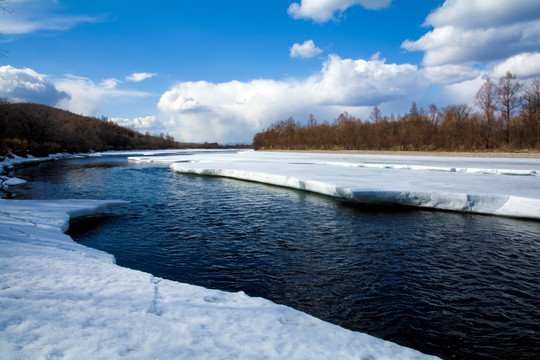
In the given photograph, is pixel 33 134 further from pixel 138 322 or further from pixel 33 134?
pixel 138 322

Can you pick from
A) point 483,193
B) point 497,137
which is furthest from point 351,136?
point 483,193

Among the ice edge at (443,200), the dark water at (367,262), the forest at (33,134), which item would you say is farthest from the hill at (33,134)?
the ice edge at (443,200)

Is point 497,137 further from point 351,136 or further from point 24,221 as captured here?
point 24,221

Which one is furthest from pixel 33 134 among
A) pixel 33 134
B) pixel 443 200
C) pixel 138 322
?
pixel 138 322

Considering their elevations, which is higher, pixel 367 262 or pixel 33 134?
pixel 33 134

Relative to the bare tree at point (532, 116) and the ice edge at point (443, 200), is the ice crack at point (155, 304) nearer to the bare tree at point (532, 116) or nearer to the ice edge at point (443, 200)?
the ice edge at point (443, 200)

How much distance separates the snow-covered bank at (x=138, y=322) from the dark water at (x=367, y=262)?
851 millimetres

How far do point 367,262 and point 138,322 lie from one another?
388 centimetres

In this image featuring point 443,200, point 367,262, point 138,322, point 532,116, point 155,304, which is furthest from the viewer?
point 532,116

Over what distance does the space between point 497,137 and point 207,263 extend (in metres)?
35.7

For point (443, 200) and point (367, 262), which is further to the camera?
point (443, 200)

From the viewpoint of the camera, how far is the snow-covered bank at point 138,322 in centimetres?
232

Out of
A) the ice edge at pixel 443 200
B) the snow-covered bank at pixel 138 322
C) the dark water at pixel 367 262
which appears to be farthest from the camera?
the ice edge at pixel 443 200

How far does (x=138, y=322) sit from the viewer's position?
2.73m
